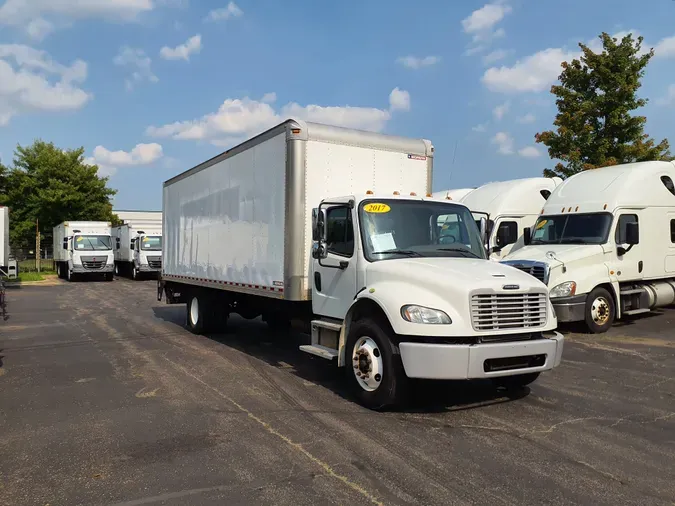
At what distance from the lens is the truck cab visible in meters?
5.41

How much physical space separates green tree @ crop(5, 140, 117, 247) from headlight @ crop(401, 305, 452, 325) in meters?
41.1

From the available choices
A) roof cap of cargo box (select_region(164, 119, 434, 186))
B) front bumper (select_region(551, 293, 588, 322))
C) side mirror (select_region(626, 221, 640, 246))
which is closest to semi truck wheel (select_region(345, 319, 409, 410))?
roof cap of cargo box (select_region(164, 119, 434, 186))

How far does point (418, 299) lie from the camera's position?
5562mm

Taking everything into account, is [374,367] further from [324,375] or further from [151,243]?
[151,243]

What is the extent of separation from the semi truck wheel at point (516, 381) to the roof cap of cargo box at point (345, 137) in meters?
3.48

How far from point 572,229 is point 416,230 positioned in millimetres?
6976

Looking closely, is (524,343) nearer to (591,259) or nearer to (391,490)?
(391,490)

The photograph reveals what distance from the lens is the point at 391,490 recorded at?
3926 mm

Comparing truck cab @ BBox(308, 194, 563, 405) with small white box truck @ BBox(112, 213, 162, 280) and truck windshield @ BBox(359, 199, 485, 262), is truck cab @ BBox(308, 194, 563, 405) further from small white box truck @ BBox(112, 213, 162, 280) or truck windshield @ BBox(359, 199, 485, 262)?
small white box truck @ BBox(112, 213, 162, 280)

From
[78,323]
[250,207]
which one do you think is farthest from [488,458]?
[78,323]

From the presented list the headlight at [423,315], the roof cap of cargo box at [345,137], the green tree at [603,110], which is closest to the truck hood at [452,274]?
the headlight at [423,315]

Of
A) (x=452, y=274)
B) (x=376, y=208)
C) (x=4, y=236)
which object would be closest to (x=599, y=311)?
(x=376, y=208)

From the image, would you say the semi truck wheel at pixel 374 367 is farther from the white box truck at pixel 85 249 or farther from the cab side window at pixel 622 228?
the white box truck at pixel 85 249

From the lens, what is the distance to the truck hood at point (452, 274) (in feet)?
18.2
